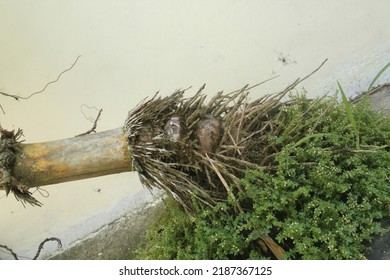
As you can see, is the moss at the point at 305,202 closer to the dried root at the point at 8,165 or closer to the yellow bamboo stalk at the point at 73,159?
the yellow bamboo stalk at the point at 73,159

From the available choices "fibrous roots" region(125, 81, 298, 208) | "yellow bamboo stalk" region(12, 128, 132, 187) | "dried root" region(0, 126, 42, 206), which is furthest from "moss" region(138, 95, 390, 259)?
"dried root" region(0, 126, 42, 206)

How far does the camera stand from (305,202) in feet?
5.08

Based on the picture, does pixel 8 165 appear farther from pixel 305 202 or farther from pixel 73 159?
pixel 305 202

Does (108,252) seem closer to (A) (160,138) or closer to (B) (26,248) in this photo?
(B) (26,248)

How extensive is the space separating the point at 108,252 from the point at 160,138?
→ 78 cm

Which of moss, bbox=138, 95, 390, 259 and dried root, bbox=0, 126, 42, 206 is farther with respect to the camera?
dried root, bbox=0, 126, 42, 206

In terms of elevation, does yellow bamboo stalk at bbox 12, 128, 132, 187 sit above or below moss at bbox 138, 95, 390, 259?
above

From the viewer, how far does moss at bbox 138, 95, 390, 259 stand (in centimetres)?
147

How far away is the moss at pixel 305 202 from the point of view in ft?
4.83

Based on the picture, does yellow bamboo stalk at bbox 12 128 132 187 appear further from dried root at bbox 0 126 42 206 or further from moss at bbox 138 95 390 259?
moss at bbox 138 95 390 259

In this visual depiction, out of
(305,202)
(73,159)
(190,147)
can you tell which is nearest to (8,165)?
(73,159)

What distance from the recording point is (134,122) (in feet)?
5.45

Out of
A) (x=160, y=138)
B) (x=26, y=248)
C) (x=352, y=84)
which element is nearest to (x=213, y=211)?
(x=160, y=138)

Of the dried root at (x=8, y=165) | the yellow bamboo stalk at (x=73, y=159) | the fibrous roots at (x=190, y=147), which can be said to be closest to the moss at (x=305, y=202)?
the fibrous roots at (x=190, y=147)
